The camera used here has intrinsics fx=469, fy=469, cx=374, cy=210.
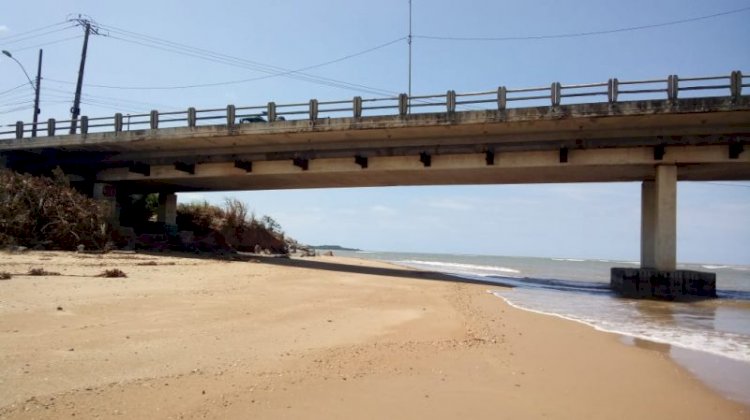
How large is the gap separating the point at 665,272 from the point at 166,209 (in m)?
26.3

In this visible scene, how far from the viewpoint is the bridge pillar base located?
16438mm

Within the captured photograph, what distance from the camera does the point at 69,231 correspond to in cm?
1917

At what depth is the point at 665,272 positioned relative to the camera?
16.8 meters

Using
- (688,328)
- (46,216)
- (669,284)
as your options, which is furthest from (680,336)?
(46,216)

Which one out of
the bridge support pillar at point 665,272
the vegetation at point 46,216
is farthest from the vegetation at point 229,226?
the bridge support pillar at point 665,272

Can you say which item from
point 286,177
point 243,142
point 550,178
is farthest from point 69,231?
point 550,178

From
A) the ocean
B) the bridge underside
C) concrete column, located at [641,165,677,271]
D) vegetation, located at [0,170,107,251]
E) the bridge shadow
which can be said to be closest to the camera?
the ocean

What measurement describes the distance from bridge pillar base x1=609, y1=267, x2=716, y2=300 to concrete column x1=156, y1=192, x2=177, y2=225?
24.8m

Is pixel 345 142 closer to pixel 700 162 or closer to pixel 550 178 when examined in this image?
pixel 550 178

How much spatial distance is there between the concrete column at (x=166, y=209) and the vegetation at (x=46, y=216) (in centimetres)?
707

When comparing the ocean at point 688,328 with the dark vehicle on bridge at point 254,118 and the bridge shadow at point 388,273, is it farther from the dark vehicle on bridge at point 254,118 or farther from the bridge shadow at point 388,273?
the dark vehicle on bridge at point 254,118

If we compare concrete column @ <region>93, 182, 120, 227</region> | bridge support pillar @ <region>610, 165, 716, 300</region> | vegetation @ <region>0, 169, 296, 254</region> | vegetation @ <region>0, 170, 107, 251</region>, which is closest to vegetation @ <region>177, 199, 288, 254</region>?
vegetation @ <region>0, 169, 296, 254</region>

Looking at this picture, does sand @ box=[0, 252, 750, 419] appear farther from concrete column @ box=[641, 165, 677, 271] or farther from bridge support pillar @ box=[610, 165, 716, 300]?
concrete column @ box=[641, 165, 677, 271]

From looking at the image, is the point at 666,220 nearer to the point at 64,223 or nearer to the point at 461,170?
the point at 461,170
